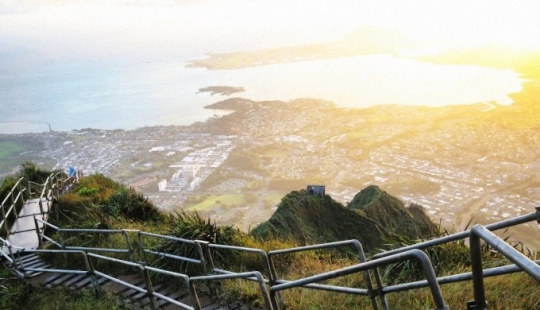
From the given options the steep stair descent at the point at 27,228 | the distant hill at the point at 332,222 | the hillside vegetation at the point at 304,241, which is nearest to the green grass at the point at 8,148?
the steep stair descent at the point at 27,228

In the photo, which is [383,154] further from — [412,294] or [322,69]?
[322,69]

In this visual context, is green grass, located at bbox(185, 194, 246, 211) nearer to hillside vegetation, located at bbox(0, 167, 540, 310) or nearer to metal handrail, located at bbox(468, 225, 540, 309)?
hillside vegetation, located at bbox(0, 167, 540, 310)

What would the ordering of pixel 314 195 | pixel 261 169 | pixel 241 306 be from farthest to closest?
pixel 261 169, pixel 314 195, pixel 241 306

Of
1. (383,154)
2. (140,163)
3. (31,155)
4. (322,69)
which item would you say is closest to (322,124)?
(383,154)

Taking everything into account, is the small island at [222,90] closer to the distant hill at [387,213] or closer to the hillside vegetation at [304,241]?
the hillside vegetation at [304,241]

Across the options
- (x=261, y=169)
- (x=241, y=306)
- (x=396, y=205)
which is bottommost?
(x=261, y=169)
